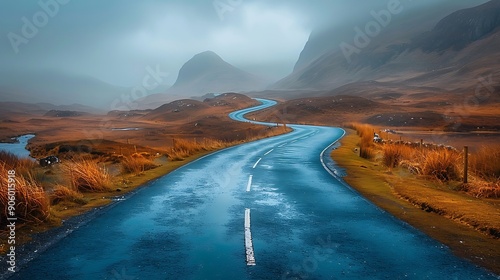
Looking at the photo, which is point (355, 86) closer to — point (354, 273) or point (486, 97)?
point (486, 97)

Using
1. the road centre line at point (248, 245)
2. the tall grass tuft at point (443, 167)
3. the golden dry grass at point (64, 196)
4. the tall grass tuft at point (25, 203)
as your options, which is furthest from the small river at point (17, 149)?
the tall grass tuft at point (443, 167)

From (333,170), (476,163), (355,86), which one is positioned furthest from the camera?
(355,86)

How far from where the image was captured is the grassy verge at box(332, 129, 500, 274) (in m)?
7.97

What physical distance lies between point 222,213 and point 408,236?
15.1 ft

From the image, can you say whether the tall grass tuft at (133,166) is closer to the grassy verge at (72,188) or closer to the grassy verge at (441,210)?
Answer: the grassy verge at (72,188)

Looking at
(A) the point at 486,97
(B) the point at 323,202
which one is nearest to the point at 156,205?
(B) the point at 323,202

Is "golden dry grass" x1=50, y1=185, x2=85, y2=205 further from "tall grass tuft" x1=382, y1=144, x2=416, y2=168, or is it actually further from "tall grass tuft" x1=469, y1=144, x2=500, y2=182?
"tall grass tuft" x1=382, y1=144, x2=416, y2=168

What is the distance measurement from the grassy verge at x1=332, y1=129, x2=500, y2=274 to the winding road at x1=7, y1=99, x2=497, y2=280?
0.46m

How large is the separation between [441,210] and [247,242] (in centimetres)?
596

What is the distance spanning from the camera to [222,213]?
34.9 feet

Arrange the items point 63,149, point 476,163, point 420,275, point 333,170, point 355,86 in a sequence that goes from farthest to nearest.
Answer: point 355,86 < point 63,149 < point 333,170 < point 476,163 < point 420,275

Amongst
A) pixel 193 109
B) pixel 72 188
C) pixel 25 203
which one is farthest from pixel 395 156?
pixel 193 109

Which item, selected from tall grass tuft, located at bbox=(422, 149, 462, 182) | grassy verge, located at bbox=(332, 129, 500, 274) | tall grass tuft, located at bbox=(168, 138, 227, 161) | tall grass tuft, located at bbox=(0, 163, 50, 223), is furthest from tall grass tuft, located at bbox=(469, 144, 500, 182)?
tall grass tuft, located at bbox=(168, 138, 227, 161)

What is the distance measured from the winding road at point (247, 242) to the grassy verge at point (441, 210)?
0.46m
